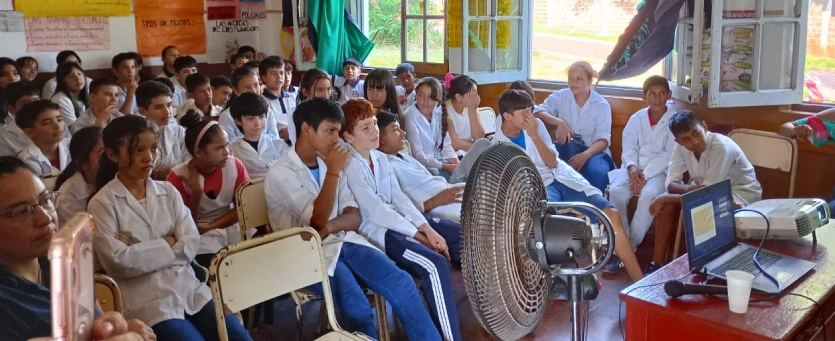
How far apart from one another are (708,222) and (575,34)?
117 inches

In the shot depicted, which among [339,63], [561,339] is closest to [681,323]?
[561,339]

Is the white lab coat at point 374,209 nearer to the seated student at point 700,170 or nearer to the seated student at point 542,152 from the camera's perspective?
the seated student at point 542,152

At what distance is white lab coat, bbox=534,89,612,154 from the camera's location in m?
4.12

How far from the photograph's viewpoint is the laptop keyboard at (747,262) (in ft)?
6.37

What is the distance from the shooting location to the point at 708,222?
1998 millimetres

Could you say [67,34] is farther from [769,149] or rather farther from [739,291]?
[739,291]

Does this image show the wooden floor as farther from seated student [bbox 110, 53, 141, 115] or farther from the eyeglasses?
seated student [bbox 110, 53, 141, 115]

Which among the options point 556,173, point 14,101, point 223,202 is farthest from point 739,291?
point 14,101

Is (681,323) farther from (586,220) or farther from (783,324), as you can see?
(586,220)

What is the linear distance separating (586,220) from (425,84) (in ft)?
9.47

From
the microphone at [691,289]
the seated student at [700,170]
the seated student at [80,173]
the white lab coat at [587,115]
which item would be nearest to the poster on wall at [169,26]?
the white lab coat at [587,115]

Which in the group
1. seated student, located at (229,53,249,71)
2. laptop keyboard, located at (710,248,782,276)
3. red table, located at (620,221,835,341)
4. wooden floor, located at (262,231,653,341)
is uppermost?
seated student, located at (229,53,249,71)

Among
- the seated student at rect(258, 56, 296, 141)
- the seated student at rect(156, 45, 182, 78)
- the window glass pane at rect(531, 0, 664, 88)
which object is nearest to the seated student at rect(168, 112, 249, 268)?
the seated student at rect(258, 56, 296, 141)

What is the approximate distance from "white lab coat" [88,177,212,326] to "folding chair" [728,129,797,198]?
2692 mm
